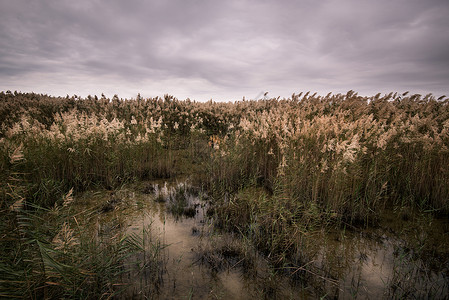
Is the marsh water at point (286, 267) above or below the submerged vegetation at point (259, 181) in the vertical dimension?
below

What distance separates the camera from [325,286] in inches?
91.9

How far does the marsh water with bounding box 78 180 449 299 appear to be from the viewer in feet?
7.41

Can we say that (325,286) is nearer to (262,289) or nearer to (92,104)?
(262,289)

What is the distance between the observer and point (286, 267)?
2.22 m

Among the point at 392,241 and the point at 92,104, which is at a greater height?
the point at 92,104

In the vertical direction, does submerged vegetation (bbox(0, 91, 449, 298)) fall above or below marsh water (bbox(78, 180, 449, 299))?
above

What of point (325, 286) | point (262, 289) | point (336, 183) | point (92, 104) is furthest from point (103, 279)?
point (92, 104)

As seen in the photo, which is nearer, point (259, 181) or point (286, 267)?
point (286, 267)

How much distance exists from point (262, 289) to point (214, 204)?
199 centimetres

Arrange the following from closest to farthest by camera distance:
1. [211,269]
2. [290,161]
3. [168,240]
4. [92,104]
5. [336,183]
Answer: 1. [211,269]
2. [168,240]
3. [336,183]
4. [290,161]
5. [92,104]

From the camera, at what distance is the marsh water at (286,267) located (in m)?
2.26

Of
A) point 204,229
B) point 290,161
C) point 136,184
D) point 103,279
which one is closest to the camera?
point 103,279

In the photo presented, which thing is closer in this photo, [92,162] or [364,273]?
[364,273]

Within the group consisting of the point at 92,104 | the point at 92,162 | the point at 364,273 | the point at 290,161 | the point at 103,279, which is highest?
the point at 92,104
